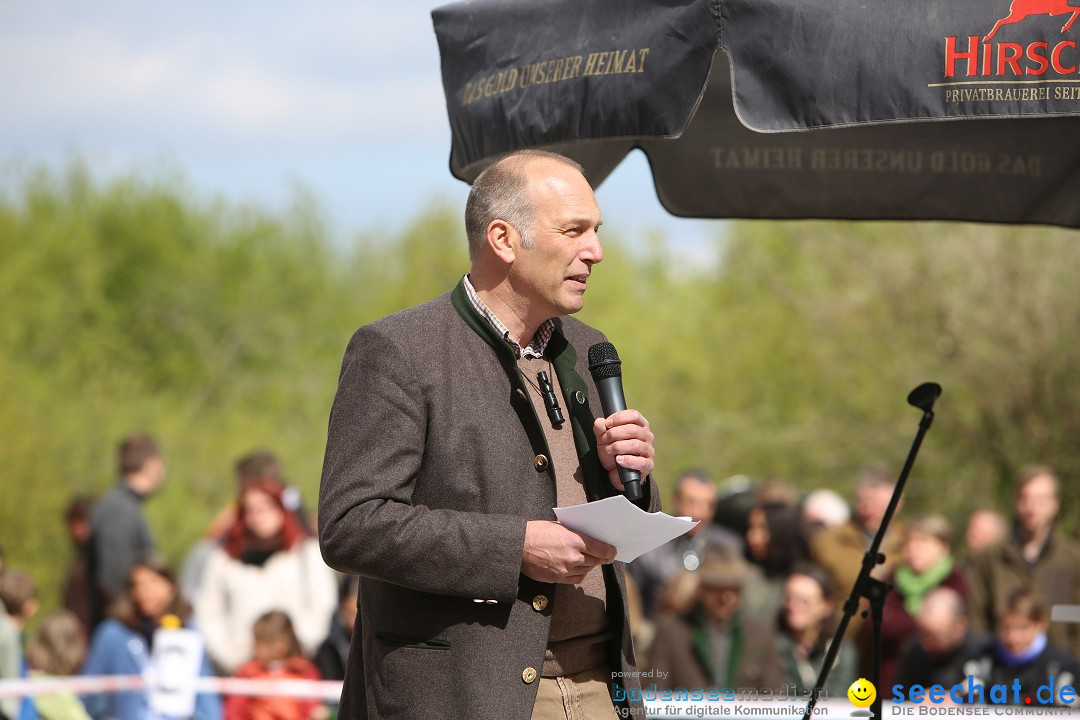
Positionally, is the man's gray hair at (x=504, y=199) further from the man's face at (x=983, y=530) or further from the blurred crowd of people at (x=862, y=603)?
the man's face at (x=983, y=530)

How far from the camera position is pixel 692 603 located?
27.1 feet

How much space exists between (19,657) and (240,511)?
1.50m

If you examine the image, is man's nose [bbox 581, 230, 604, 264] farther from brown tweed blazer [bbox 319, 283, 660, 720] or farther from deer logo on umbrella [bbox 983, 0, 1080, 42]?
deer logo on umbrella [bbox 983, 0, 1080, 42]

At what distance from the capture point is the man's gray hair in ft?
11.1

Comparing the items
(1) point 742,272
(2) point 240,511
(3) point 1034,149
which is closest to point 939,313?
(1) point 742,272

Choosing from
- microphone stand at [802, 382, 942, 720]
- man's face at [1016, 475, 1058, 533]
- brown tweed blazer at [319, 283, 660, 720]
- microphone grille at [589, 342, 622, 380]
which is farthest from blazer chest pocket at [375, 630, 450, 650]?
man's face at [1016, 475, 1058, 533]

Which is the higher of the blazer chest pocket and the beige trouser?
the blazer chest pocket

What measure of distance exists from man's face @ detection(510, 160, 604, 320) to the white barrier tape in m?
3.92

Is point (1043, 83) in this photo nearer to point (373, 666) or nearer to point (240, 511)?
point (373, 666)

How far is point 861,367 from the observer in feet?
70.3

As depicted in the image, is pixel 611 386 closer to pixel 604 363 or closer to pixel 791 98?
pixel 604 363

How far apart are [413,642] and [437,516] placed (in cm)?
31

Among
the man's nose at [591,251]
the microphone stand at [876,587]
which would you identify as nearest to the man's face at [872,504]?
the microphone stand at [876,587]

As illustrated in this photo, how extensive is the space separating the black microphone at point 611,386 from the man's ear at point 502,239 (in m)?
0.31
